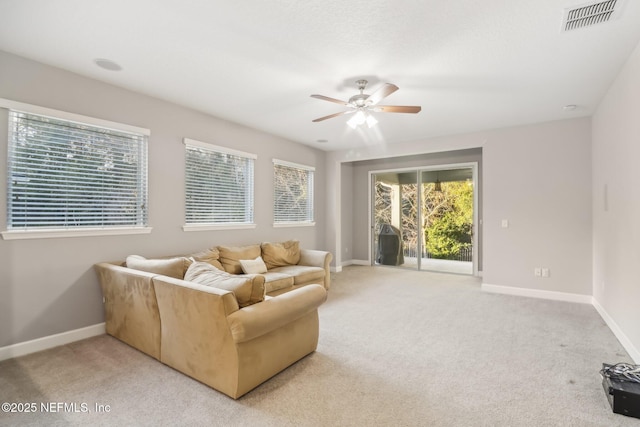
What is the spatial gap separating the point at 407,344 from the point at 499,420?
115cm

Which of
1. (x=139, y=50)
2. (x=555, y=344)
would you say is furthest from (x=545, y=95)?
(x=139, y=50)

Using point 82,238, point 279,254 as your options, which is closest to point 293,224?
point 279,254

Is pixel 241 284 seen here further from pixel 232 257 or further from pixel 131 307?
pixel 232 257

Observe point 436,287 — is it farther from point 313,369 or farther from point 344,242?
point 313,369

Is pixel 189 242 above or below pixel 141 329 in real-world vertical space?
above

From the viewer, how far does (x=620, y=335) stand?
3.07 metres

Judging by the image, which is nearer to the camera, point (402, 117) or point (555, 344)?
point (555, 344)

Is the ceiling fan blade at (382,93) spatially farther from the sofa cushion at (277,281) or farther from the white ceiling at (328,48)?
the sofa cushion at (277,281)

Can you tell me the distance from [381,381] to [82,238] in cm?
316

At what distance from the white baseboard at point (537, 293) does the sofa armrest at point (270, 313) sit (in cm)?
374

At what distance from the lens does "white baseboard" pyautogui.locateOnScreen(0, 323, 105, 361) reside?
2680 mm

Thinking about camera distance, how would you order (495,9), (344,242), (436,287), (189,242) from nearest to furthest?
(495,9), (189,242), (436,287), (344,242)

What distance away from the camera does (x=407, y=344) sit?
9.87ft

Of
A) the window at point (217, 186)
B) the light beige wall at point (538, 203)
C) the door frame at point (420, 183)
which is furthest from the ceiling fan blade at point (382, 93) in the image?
the door frame at point (420, 183)
